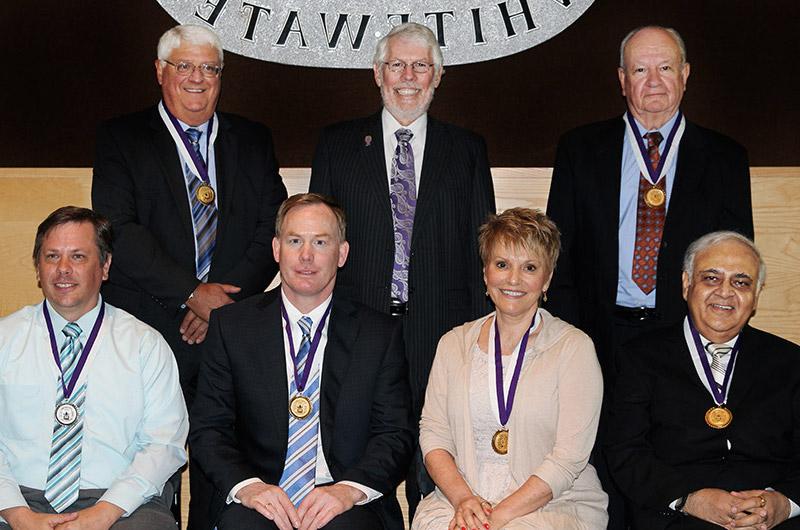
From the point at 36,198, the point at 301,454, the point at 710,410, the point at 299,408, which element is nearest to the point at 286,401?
the point at 299,408

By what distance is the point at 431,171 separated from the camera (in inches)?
148

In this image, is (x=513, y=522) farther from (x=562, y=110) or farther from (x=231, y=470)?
(x=562, y=110)

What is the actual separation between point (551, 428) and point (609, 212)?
92 centimetres

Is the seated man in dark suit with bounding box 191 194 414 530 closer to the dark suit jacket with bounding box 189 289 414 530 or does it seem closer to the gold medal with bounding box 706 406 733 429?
the dark suit jacket with bounding box 189 289 414 530

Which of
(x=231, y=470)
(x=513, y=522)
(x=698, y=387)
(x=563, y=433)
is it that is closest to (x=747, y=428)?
(x=698, y=387)

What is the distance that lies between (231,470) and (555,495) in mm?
1017

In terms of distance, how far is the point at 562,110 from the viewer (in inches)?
186

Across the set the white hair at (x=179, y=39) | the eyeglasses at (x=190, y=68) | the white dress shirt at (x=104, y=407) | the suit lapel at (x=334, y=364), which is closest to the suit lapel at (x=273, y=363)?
the suit lapel at (x=334, y=364)

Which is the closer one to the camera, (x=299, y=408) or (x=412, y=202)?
(x=299, y=408)

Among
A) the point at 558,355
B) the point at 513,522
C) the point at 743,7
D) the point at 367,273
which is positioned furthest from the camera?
the point at 743,7

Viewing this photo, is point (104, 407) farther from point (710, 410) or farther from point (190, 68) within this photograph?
point (710, 410)

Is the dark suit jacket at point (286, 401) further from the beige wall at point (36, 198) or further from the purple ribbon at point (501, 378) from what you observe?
the beige wall at point (36, 198)

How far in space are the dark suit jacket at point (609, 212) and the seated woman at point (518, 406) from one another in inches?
18.7

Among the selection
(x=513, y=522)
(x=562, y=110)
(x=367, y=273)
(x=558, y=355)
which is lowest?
(x=513, y=522)
